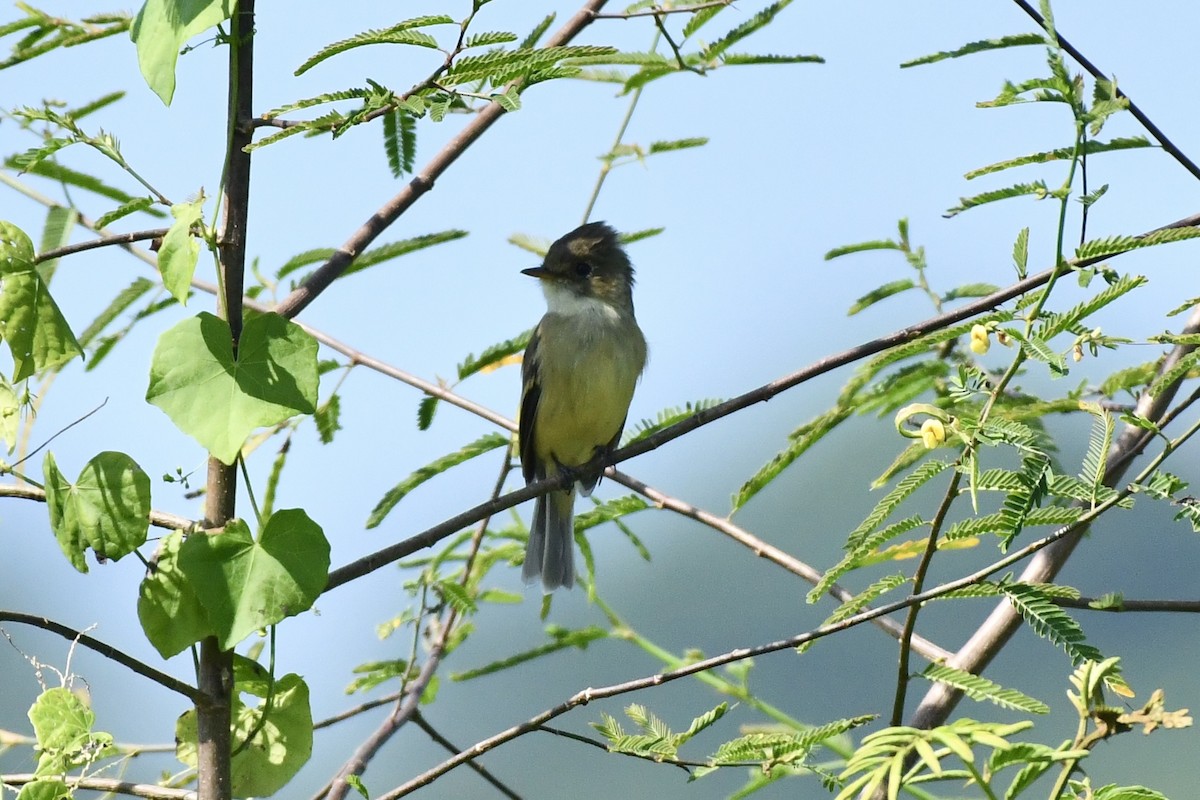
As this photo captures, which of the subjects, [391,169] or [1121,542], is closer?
[391,169]

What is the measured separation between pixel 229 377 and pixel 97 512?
11.5 inches

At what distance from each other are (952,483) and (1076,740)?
382mm

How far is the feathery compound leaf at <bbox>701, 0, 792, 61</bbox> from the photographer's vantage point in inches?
110

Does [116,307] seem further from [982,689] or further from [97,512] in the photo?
[982,689]

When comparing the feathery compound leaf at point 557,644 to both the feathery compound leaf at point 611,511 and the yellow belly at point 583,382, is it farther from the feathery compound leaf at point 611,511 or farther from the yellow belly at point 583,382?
the yellow belly at point 583,382

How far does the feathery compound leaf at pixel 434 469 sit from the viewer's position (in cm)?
344

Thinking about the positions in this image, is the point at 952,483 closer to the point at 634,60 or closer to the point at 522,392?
the point at 634,60

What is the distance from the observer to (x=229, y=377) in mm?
1941

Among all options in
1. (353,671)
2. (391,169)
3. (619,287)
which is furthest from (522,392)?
(391,169)

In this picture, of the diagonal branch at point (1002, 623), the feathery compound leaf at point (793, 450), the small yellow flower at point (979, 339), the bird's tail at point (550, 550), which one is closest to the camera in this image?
the small yellow flower at point (979, 339)

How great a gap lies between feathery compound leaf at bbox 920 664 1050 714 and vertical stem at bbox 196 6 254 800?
116 centimetres

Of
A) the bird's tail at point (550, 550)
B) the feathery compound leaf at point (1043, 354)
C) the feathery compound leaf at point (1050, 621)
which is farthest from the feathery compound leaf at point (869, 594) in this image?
the bird's tail at point (550, 550)

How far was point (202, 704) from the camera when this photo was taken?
203cm

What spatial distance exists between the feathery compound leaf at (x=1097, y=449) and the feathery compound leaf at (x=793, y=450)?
1.02 m
